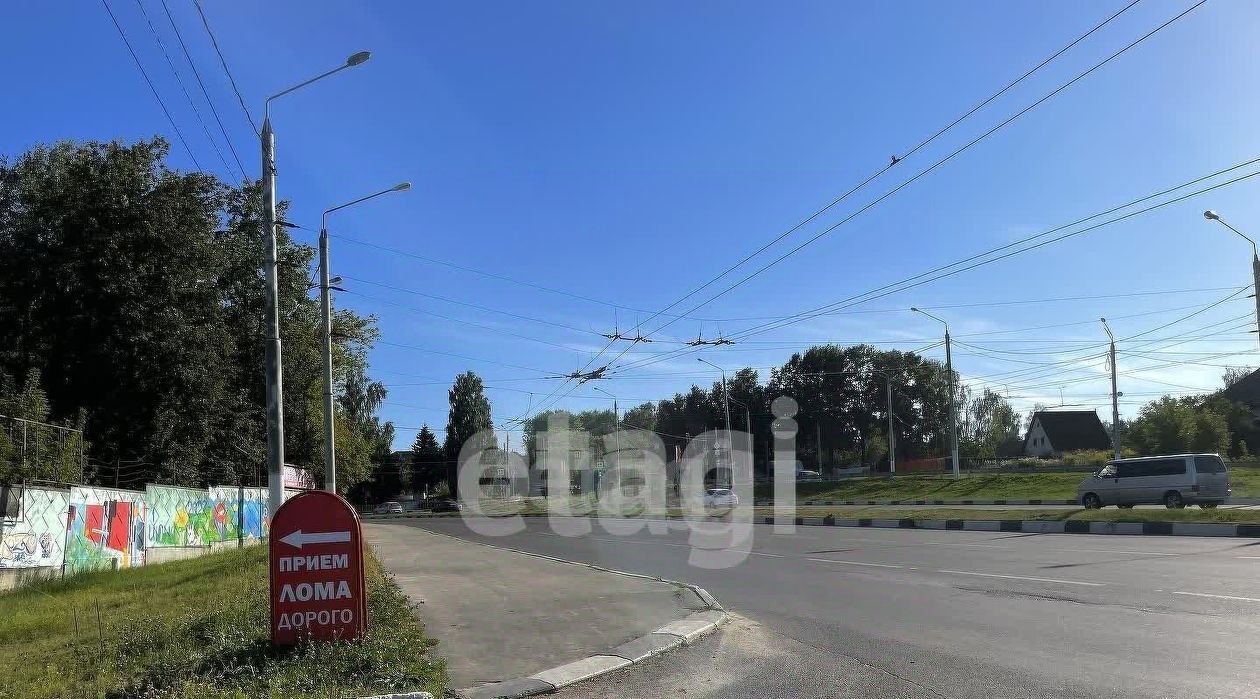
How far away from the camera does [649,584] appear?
1315 centimetres

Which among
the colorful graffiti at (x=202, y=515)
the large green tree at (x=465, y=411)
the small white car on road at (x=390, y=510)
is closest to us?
the colorful graffiti at (x=202, y=515)

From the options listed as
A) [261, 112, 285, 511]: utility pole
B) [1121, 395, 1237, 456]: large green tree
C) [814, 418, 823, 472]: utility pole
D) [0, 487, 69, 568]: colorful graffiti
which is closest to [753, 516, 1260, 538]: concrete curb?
[261, 112, 285, 511]: utility pole

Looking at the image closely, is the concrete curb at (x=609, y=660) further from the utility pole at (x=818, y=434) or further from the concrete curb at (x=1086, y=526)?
the utility pole at (x=818, y=434)

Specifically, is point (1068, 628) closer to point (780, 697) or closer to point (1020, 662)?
point (1020, 662)

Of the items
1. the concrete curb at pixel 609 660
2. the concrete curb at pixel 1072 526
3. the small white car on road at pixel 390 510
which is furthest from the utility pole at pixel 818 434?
the concrete curb at pixel 609 660

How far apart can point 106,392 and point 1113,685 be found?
3012 cm

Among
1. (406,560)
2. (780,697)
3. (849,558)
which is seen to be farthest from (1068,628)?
(406,560)

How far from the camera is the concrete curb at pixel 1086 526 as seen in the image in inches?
747

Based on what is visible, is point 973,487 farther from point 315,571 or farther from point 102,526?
point 315,571

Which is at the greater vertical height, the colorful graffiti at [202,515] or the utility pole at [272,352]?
the utility pole at [272,352]

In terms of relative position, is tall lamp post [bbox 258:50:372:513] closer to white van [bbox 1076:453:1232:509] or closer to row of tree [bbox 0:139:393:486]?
row of tree [bbox 0:139:393:486]

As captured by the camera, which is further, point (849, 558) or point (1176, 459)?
point (1176, 459)

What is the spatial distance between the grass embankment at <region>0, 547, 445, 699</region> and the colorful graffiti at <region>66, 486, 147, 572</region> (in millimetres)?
5908

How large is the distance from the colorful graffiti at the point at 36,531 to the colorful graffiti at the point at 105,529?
478 millimetres
